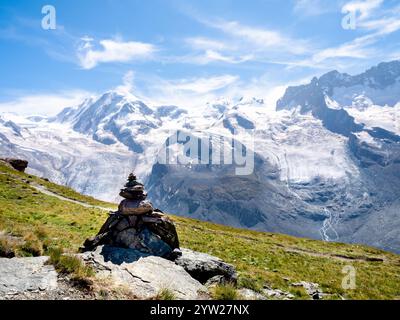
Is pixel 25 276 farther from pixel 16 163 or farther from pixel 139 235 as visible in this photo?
pixel 16 163

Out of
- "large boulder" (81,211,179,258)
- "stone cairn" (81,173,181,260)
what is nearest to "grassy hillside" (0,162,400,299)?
"large boulder" (81,211,179,258)

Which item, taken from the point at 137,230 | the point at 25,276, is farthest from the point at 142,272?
the point at 25,276

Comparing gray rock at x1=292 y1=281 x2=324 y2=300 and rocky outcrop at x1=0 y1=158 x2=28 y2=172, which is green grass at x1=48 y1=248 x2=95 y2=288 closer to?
gray rock at x1=292 y1=281 x2=324 y2=300

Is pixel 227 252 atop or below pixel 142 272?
below

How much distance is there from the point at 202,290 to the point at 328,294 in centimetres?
1303

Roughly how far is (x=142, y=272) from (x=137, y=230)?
4207mm

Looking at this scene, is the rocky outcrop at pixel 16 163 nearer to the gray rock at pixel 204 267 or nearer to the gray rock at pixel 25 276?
the gray rock at pixel 204 267

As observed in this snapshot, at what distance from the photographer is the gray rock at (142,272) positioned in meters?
17.5

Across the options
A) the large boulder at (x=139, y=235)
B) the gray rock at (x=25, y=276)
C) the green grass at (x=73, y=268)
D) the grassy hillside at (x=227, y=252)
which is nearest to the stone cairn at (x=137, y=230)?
the large boulder at (x=139, y=235)

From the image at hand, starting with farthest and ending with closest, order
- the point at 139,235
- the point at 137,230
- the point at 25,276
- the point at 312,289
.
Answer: the point at 312,289 → the point at 137,230 → the point at 139,235 → the point at 25,276

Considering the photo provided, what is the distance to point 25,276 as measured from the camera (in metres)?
15.7

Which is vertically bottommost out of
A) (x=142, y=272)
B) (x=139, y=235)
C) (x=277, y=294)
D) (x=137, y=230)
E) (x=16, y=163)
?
(x=277, y=294)

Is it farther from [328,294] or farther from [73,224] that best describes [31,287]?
[73,224]
